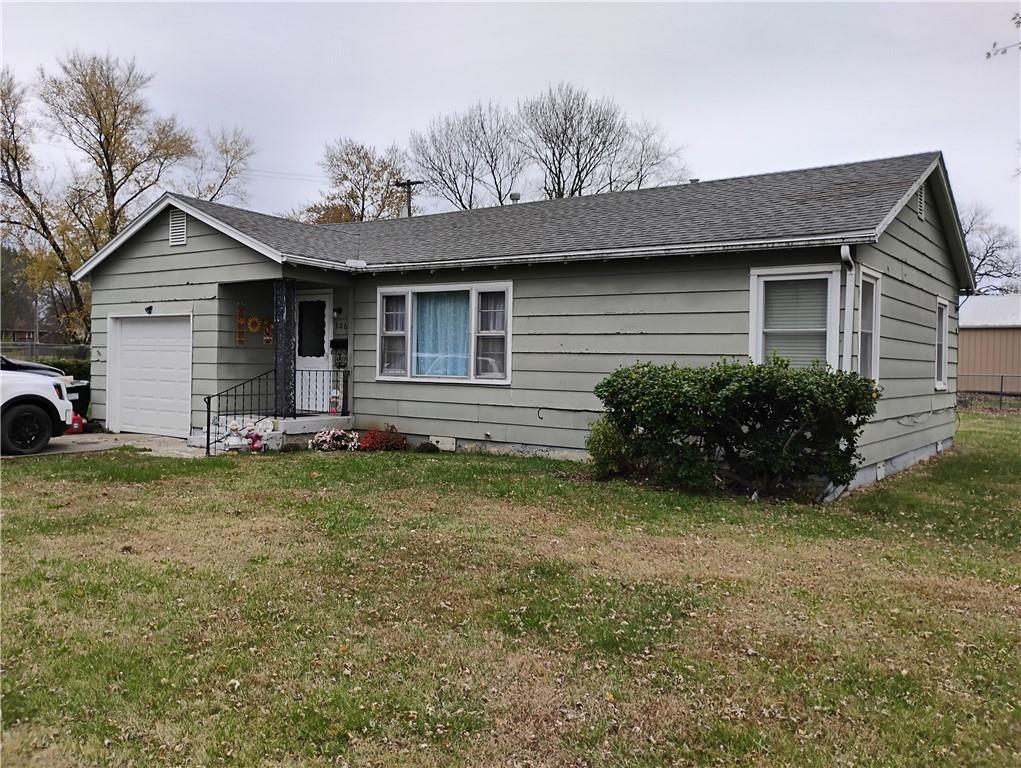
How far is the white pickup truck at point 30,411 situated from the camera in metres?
10.2

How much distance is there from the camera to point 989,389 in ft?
91.1

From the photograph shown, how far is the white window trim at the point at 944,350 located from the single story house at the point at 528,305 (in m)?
0.07

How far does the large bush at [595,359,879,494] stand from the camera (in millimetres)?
7344

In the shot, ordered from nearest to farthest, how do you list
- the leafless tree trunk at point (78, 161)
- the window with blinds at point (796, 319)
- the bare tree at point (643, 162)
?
the window with blinds at point (796, 319)
the leafless tree trunk at point (78, 161)
the bare tree at point (643, 162)

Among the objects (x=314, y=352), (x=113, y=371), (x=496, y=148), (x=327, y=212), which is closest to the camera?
(x=314, y=352)

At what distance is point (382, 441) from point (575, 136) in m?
26.2

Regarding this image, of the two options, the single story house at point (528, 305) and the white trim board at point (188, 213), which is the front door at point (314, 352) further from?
the white trim board at point (188, 213)

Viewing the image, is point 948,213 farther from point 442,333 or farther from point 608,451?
point 442,333

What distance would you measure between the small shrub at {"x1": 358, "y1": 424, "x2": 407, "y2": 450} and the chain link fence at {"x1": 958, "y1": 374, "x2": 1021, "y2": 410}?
21375 mm

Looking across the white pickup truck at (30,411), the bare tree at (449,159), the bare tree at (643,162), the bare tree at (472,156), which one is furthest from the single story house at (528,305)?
the bare tree at (449,159)

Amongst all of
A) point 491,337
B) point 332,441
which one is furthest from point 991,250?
point 332,441

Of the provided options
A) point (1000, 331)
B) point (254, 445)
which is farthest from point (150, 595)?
point (1000, 331)

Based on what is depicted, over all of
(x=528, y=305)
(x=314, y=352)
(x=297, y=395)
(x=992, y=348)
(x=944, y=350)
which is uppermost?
(x=992, y=348)

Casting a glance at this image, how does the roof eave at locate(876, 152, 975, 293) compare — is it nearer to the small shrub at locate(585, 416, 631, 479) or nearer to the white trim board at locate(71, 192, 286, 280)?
the small shrub at locate(585, 416, 631, 479)
